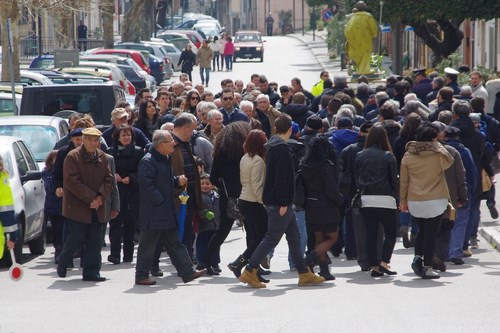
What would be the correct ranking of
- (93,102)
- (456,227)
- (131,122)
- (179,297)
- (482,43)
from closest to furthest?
1. (179,297)
2. (456,227)
3. (131,122)
4. (93,102)
5. (482,43)

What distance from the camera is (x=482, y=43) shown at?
44.4 meters

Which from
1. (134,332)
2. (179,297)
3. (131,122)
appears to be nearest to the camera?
(134,332)

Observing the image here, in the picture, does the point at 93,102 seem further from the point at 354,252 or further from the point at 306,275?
the point at 306,275

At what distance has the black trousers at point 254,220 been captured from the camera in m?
13.0

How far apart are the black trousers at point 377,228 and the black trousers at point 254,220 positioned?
107cm

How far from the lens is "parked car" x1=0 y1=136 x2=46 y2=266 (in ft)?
48.2

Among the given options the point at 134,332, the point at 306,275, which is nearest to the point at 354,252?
the point at 306,275

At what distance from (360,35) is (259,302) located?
58.6 ft

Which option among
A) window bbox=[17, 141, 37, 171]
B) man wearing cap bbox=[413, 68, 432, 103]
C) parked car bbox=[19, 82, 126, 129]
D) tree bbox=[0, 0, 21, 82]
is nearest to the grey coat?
window bbox=[17, 141, 37, 171]

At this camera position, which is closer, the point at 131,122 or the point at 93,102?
the point at 131,122

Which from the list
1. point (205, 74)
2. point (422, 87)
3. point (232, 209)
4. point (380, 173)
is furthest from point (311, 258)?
point (205, 74)

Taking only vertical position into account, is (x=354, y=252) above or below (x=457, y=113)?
below

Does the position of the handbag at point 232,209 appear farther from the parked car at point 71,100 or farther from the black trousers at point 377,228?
the parked car at point 71,100

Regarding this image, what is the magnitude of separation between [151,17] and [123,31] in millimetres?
11111
